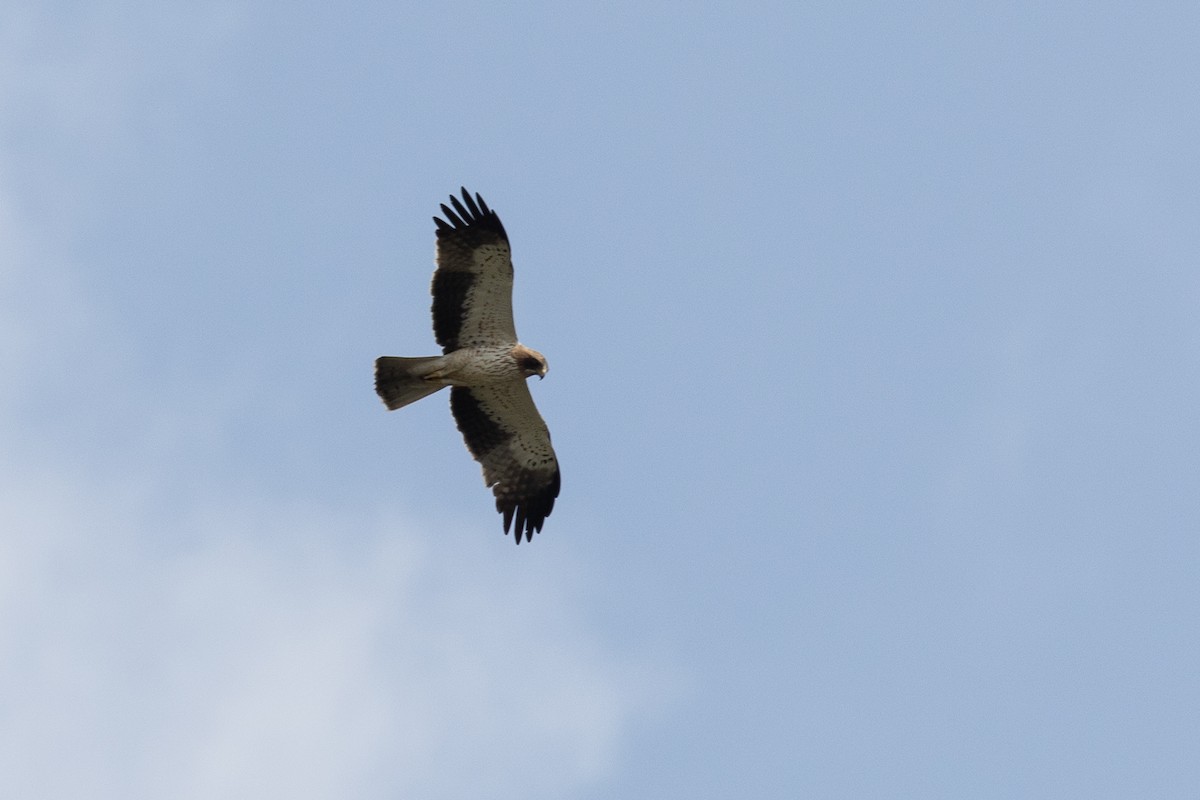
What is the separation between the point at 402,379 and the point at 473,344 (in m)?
0.79

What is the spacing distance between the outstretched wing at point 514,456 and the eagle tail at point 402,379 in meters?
0.63

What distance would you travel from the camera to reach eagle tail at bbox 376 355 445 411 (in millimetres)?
19578

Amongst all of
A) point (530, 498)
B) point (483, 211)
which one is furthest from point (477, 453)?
point (483, 211)

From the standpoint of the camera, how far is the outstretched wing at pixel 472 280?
762 inches

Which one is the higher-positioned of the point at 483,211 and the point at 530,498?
the point at 483,211

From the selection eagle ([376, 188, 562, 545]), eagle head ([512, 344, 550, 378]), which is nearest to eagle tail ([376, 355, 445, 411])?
eagle ([376, 188, 562, 545])

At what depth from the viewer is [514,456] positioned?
2067 cm

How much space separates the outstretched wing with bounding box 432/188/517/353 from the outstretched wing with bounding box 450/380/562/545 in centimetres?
85

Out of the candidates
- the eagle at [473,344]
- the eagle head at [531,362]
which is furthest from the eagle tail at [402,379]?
the eagle head at [531,362]

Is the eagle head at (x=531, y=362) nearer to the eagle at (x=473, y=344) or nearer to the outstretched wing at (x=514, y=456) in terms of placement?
the eagle at (x=473, y=344)

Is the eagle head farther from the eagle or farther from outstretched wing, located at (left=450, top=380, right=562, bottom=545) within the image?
outstretched wing, located at (left=450, top=380, right=562, bottom=545)

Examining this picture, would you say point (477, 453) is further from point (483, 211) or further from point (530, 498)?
point (483, 211)

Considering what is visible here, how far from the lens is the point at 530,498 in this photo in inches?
816

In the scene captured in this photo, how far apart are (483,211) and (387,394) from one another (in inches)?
81.2
